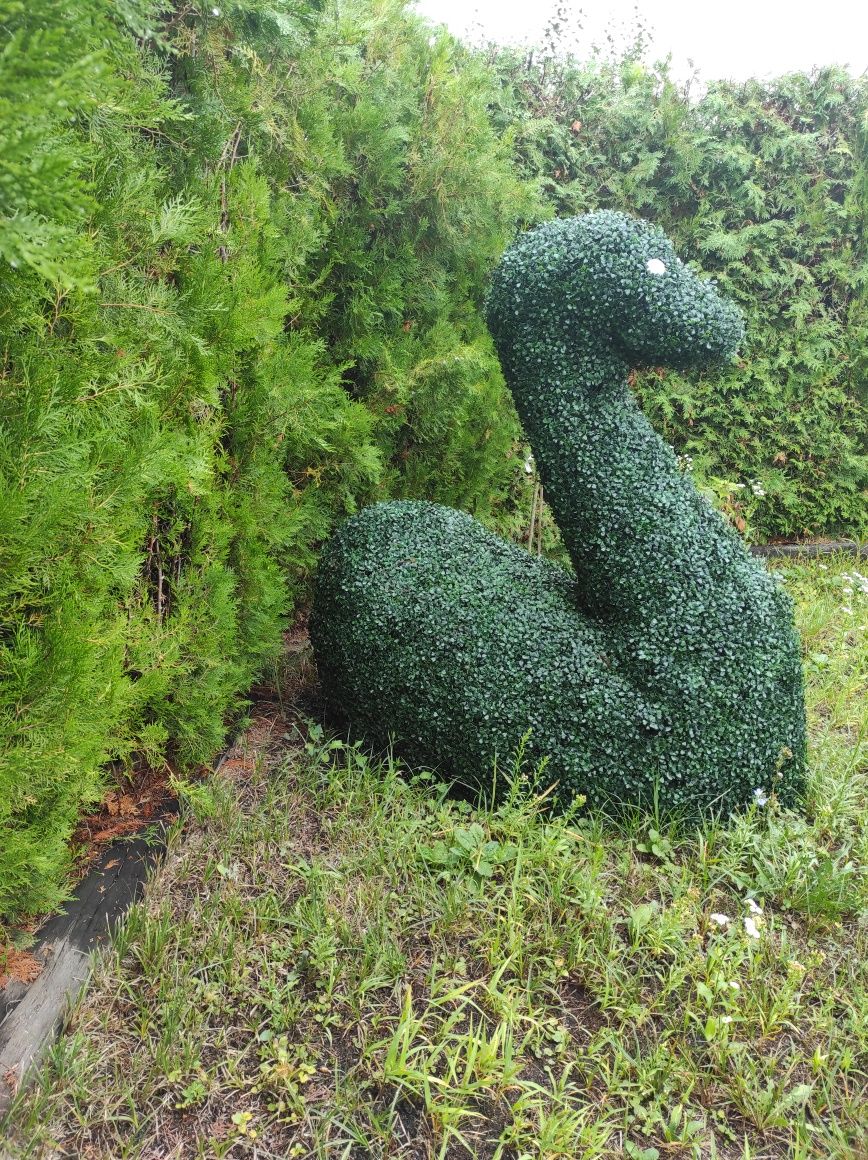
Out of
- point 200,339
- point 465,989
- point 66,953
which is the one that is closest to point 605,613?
point 465,989

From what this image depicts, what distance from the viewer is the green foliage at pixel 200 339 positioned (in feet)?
5.28

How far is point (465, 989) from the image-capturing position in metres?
1.95

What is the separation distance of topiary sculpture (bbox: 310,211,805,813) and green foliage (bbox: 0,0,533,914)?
27.0 inches

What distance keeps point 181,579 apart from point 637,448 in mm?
1569

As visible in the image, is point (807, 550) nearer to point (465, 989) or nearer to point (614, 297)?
point (614, 297)

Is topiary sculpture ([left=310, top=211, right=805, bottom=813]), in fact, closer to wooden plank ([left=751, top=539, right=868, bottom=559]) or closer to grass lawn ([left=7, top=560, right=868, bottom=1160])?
grass lawn ([left=7, top=560, right=868, bottom=1160])

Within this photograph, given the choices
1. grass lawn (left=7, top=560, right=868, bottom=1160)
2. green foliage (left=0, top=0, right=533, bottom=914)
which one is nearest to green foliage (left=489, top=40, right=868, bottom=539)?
green foliage (left=0, top=0, right=533, bottom=914)

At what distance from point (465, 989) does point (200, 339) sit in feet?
6.18

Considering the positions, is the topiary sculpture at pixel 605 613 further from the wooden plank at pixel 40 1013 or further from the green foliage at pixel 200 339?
the wooden plank at pixel 40 1013

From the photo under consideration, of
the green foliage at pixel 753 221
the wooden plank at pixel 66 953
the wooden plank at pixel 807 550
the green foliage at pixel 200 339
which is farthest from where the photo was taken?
the wooden plank at pixel 807 550

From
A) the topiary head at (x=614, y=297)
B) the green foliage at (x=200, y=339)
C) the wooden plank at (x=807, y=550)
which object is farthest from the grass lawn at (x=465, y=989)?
the wooden plank at (x=807, y=550)

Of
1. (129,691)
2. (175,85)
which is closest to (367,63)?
(175,85)

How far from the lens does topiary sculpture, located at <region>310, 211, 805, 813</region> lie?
2.53 metres

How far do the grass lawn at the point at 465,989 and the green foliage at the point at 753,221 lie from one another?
3.23 meters
